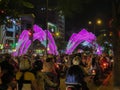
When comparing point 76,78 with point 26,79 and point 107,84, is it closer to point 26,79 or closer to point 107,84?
point 26,79

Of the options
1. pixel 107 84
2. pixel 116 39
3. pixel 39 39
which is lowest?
pixel 107 84

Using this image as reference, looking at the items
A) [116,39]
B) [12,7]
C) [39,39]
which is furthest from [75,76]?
[39,39]

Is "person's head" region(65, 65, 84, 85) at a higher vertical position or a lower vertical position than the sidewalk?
higher

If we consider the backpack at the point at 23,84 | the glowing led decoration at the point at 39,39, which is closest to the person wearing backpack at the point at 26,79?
the backpack at the point at 23,84

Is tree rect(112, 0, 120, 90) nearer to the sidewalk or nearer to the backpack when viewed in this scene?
the backpack

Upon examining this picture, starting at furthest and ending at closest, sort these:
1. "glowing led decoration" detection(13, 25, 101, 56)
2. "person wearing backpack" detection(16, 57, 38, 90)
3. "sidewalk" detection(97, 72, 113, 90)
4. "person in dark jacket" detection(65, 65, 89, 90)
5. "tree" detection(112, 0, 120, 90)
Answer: "glowing led decoration" detection(13, 25, 101, 56)
"sidewalk" detection(97, 72, 113, 90)
"person in dark jacket" detection(65, 65, 89, 90)
"person wearing backpack" detection(16, 57, 38, 90)
"tree" detection(112, 0, 120, 90)

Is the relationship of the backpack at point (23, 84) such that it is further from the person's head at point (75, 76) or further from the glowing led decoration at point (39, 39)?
the glowing led decoration at point (39, 39)

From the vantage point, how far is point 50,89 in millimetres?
12766

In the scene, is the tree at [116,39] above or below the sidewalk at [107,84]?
above

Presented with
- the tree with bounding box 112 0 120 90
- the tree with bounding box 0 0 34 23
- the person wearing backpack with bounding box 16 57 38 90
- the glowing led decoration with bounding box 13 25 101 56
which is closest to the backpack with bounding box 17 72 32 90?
the person wearing backpack with bounding box 16 57 38 90

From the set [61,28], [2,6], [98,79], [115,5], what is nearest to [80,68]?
[115,5]

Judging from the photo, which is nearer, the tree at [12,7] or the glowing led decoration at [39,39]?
the tree at [12,7]

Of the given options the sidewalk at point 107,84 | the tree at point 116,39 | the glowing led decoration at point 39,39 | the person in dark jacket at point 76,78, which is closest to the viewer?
the tree at point 116,39

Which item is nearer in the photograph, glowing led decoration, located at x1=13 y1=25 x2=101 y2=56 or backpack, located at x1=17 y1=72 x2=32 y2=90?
backpack, located at x1=17 y1=72 x2=32 y2=90
